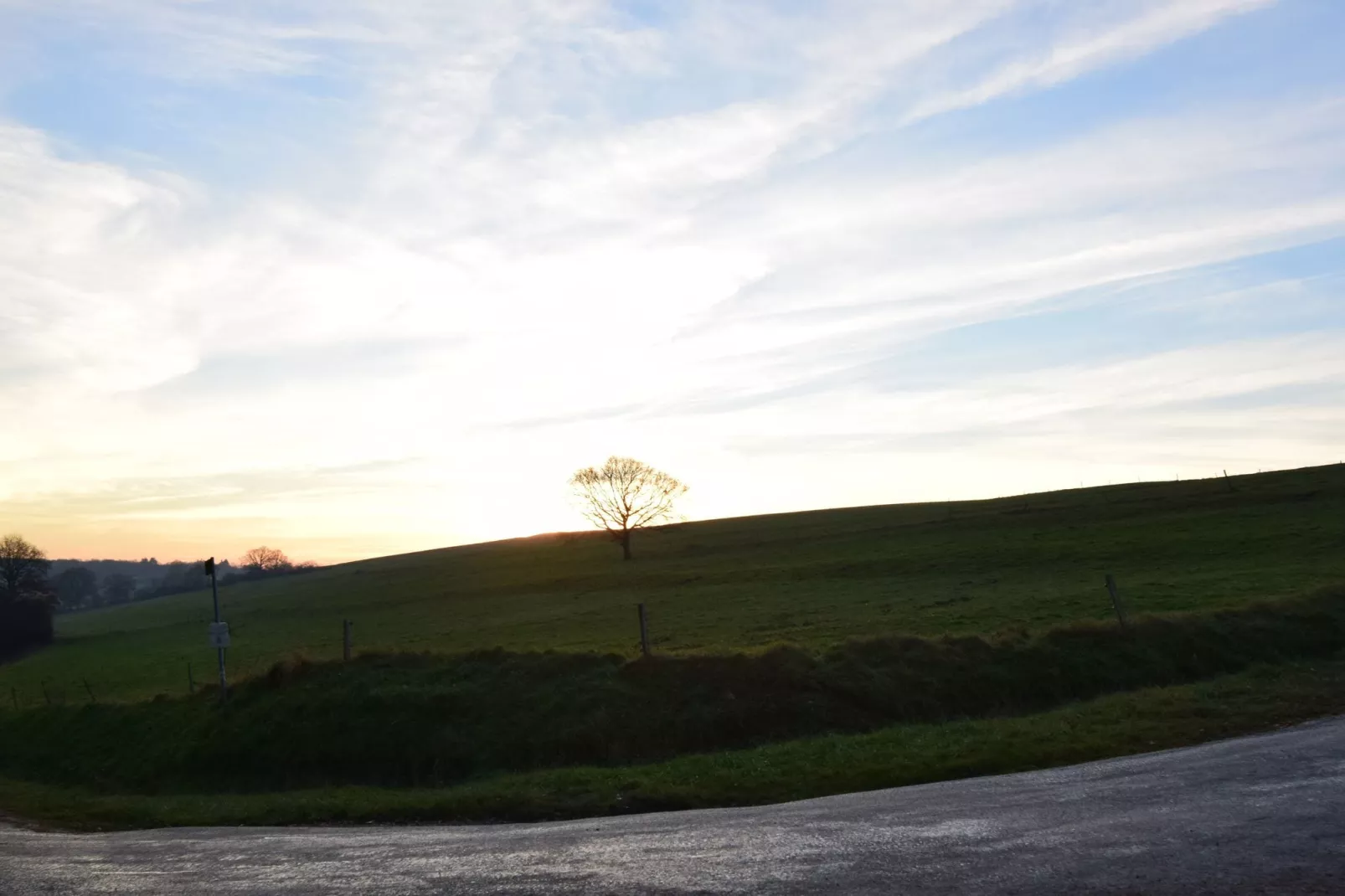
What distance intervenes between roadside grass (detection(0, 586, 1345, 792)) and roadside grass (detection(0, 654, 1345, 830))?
160 centimetres

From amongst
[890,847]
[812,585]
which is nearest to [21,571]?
[812,585]

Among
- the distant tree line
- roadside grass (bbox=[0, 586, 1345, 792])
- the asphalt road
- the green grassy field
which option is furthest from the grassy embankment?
the distant tree line

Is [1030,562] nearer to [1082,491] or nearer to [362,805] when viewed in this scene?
[1082,491]

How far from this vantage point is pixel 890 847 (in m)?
11.2

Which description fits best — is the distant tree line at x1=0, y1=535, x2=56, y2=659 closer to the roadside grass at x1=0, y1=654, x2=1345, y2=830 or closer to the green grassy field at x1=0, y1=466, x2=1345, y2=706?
the green grassy field at x1=0, y1=466, x2=1345, y2=706

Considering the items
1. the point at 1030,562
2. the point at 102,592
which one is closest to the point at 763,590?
the point at 1030,562

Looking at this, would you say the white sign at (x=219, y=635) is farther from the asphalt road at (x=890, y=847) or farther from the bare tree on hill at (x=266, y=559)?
the bare tree on hill at (x=266, y=559)

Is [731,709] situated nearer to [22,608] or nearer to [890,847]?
[890,847]

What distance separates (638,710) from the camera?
2433cm

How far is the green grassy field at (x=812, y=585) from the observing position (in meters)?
40.7

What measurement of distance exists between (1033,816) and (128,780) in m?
24.0

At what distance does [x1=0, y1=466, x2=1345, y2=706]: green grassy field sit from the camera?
40.7 metres

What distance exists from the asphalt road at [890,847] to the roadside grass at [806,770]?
1370mm

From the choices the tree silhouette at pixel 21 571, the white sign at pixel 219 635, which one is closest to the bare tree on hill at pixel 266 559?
the tree silhouette at pixel 21 571
